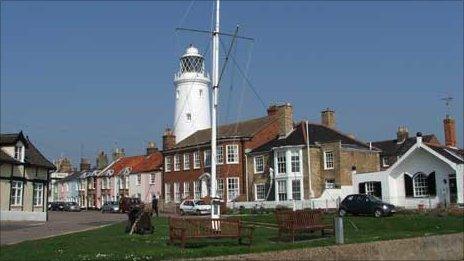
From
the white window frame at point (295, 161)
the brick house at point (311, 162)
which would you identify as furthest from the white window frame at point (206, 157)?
the white window frame at point (295, 161)

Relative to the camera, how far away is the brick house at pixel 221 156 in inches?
2418

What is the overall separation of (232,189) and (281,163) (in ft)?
24.7

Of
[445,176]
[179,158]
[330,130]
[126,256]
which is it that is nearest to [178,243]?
[126,256]

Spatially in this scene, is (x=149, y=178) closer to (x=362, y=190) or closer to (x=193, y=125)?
(x=193, y=125)

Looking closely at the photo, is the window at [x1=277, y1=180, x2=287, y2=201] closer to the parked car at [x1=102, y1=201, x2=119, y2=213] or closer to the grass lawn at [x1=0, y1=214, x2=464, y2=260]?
the parked car at [x1=102, y1=201, x2=119, y2=213]

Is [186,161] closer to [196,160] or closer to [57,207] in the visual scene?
[196,160]

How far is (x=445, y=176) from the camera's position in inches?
1683

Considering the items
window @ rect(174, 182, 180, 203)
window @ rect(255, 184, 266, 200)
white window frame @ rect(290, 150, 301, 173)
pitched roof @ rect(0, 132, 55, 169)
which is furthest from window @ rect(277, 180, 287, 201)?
pitched roof @ rect(0, 132, 55, 169)

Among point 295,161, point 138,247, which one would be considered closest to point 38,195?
point 295,161

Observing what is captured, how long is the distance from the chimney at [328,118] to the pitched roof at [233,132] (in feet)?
15.7

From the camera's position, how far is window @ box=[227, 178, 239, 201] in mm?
61406

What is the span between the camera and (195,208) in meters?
51.5

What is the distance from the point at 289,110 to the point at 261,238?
38.7 meters

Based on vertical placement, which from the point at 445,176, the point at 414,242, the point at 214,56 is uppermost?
the point at 214,56
